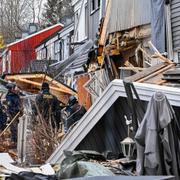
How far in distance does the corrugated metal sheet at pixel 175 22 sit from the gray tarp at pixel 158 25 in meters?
0.26

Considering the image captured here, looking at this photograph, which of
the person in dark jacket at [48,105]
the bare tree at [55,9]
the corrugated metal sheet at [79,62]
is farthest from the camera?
the bare tree at [55,9]

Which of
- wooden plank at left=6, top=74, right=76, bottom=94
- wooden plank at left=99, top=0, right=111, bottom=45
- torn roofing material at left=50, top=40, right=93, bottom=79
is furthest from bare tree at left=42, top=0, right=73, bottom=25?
wooden plank at left=99, top=0, right=111, bottom=45

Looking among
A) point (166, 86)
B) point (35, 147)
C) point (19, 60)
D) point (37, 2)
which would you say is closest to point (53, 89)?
point (35, 147)

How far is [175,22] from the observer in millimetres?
13336

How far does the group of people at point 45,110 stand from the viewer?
1290 centimetres

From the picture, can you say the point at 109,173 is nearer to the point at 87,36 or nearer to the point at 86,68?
the point at 86,68

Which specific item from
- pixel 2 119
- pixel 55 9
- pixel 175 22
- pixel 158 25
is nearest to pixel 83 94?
pixel 2 119

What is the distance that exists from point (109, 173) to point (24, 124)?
17.9 feet

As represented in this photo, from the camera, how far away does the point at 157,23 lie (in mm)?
13414

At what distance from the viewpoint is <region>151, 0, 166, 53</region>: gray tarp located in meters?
13.3

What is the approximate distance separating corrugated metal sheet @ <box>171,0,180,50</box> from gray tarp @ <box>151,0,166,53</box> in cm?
26

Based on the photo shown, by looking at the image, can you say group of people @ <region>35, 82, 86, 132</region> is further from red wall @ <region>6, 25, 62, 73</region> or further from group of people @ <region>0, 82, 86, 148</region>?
red wall @ <region>6, 25, 62, 73</region>

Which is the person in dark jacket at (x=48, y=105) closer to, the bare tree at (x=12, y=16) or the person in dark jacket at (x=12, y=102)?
the person in dark jacket at (x=12, y=102)

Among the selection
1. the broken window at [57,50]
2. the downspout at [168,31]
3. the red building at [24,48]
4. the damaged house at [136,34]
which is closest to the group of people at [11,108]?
the damaged house at [136,34]
